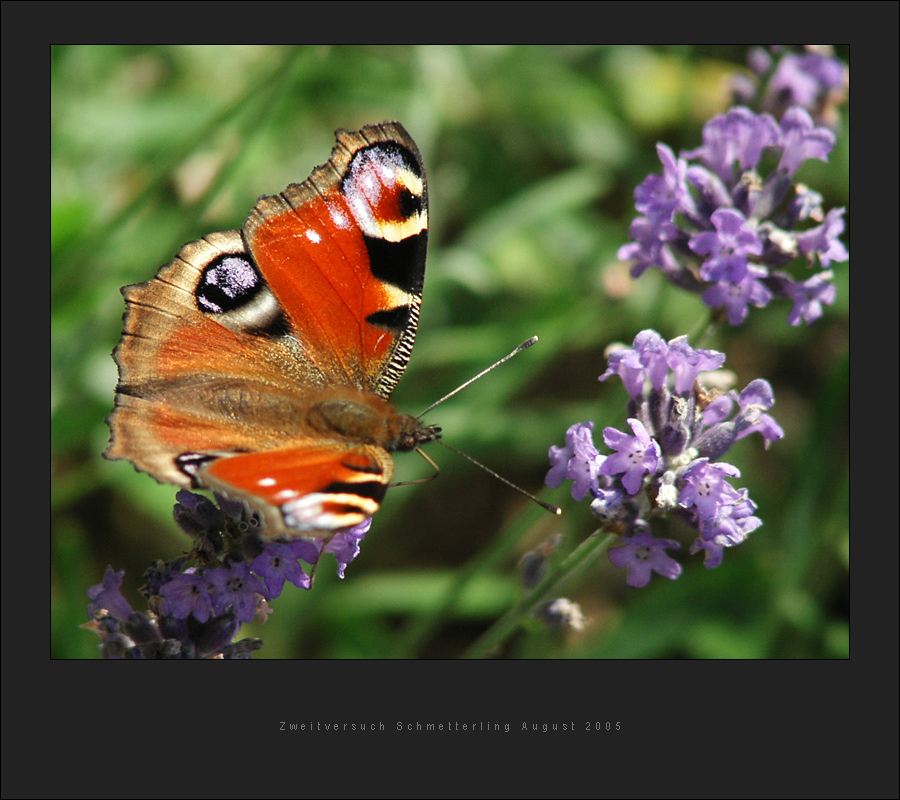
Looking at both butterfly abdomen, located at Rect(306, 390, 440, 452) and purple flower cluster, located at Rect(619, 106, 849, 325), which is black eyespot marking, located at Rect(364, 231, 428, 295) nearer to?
butterfly abdomen, located at Rect(306, 390, 440, 452)

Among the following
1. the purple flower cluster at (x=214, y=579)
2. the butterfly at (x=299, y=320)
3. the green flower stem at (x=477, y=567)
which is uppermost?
the butterfly at (x=299, y=320)

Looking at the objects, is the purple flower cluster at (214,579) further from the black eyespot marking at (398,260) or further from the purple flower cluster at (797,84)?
the purple flower cluster at (797,84)

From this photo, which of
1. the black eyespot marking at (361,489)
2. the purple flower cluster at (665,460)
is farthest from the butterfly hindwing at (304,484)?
the purple flower cluster at (665,460)

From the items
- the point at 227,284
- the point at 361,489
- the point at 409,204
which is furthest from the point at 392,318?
the point at 361,489

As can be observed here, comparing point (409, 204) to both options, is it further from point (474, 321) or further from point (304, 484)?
point (474, 321)

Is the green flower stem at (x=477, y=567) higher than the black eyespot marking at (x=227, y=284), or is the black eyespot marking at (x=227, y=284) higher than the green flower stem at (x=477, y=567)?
the black eyespot marking at (x=227, y=284)

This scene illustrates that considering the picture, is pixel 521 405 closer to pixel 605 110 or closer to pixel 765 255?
pixel 605 110
